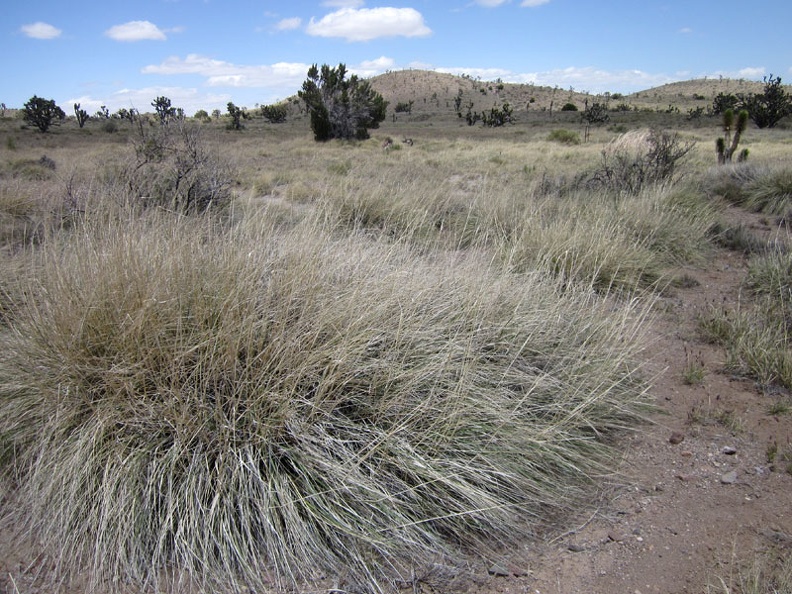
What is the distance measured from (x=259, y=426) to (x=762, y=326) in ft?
12.8

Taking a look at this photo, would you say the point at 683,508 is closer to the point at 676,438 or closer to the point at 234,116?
the point at 676,438

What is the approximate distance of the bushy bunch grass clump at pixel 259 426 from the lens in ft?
6.52

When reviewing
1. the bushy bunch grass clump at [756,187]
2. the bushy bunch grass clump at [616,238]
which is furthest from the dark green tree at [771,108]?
the bushy bunch grass clump at [616,238]

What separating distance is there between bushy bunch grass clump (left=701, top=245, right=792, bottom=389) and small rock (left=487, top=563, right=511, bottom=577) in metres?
2.39

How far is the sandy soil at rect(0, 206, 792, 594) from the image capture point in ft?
6.61

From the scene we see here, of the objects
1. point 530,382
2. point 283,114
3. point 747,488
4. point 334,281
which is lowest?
point 747,488

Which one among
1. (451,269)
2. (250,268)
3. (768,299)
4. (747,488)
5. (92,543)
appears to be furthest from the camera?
(768,299)

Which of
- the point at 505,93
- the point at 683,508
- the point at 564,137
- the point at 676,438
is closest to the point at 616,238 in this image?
the point at 676,438

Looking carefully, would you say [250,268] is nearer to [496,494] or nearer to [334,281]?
[334,281]

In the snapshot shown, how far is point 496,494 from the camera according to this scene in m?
2.33

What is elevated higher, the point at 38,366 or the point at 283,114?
the point at 283,114

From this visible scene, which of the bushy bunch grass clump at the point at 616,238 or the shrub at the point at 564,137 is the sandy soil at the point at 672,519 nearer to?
the bushy bunch grass clump at the point at 616,238

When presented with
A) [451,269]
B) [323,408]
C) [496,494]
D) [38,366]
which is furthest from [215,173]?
[496,494]

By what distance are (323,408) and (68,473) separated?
1010 mm
